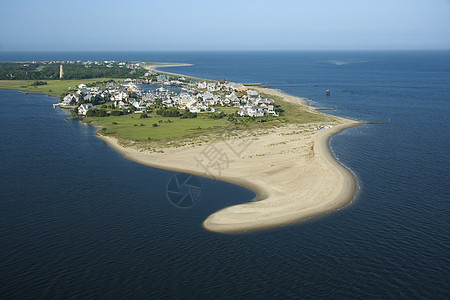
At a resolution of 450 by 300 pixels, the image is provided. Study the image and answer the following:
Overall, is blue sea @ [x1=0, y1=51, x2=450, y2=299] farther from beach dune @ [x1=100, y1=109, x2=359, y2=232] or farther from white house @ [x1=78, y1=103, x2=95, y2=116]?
white house @ [x1=78, y1=103, x2=95, y2=116]

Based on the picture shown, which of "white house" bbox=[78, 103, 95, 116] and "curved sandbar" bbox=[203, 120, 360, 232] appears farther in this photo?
"white house" bbox=[78, 103, 95, 116]

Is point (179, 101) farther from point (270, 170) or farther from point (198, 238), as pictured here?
point (198, 238)

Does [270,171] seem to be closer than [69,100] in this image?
Yes

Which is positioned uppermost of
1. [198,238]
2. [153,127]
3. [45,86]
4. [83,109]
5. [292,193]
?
[45,86]

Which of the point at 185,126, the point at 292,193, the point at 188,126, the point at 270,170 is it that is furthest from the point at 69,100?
the point at 292,193

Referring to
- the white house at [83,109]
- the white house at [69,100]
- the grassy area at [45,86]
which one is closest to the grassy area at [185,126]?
the white house at [83,109]

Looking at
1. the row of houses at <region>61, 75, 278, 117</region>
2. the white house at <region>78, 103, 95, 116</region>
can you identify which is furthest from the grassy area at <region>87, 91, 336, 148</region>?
the white house at <region>78, 103, 95, 116</region>
